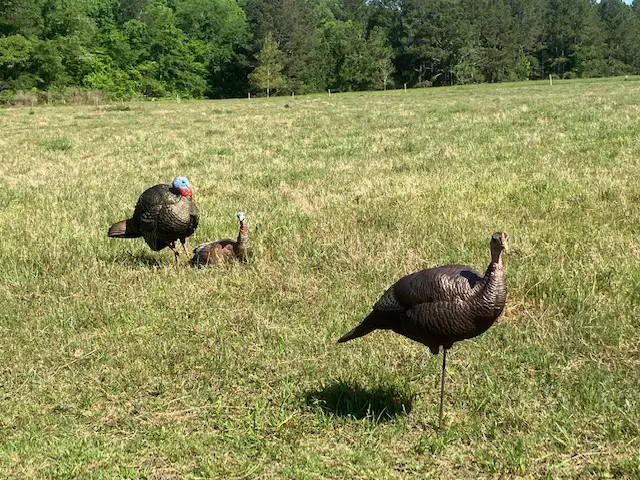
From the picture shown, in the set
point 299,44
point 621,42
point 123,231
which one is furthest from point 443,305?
point 621,42

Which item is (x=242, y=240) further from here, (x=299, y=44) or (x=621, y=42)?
(x=621, y=42)

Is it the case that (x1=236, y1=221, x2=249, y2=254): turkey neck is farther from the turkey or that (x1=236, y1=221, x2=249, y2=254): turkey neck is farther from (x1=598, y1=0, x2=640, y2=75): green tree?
(x1=598, y1=0, x2=640, y2=75): green tree

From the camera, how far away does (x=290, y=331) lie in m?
5.21

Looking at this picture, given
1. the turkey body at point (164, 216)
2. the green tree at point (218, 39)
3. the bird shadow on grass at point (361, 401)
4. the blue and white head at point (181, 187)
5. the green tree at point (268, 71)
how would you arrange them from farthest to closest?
the green tree at point (218, 39) → the green tree at point (268, 71) → the blue and white head at point (181, 187) → the turkey body at point (164, 216) → the bird shadow on grass at point (361, 401)

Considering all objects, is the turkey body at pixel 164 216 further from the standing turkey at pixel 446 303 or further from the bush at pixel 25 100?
the bush at pixel 25 100

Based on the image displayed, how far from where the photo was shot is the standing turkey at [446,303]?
3.22m

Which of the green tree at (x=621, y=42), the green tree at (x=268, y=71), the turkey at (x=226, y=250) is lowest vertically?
the turkey at (x=226, y=250)

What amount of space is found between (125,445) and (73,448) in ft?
1.07

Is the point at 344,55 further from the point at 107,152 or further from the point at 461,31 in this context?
the point at 107,152

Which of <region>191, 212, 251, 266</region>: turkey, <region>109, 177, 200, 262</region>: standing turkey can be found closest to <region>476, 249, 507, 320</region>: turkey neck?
<region>191, 212, 251, 266</region>: turkey

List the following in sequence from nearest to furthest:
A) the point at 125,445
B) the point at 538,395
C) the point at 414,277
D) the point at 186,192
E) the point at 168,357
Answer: the point at 414,277
the point at 125,445
the point at 538,395
the point at 168,357
the point at 186,192

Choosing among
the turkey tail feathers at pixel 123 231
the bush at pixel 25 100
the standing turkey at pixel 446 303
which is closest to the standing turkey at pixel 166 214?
the turkey tail feathers at pixel 123 231

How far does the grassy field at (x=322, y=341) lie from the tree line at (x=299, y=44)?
201 ft

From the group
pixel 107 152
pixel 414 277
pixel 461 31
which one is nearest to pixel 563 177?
pixel 414 277
